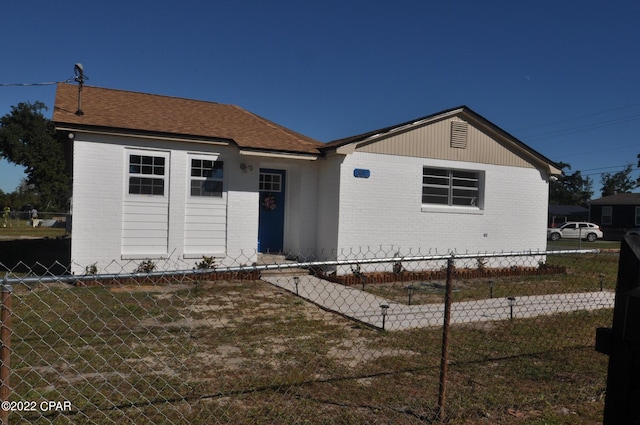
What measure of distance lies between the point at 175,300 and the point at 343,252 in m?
4.77

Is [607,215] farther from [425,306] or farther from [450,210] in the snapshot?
[425,306]

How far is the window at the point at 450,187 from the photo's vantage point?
13078mm

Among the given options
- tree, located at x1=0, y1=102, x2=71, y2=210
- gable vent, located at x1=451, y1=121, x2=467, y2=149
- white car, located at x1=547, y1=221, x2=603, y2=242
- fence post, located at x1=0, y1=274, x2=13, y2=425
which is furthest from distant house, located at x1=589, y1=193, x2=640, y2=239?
Answer: tree, located at x1=0, y1=102, x2=71, y2=210

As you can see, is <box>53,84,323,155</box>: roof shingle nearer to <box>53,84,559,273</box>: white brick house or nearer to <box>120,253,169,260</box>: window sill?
<box>53,84,559,273</box>: white brick house

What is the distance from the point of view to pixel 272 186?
1292cm

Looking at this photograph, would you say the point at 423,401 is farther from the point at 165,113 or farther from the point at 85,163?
the point at 165,113

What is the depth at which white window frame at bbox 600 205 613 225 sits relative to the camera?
4343cm

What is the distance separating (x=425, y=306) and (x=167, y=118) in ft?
26.9

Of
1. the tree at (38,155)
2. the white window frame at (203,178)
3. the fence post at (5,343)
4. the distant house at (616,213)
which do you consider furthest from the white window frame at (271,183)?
the tree at (38,155)

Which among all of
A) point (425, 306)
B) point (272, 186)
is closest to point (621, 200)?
point (272, 186)

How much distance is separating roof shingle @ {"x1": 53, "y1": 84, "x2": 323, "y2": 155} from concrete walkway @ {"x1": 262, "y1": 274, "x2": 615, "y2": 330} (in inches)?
156

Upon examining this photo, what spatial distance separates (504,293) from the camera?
9.91 m

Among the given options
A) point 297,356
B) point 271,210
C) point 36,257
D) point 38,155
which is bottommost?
point 36,257

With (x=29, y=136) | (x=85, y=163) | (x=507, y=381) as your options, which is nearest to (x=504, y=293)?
(x=507, y=381)
